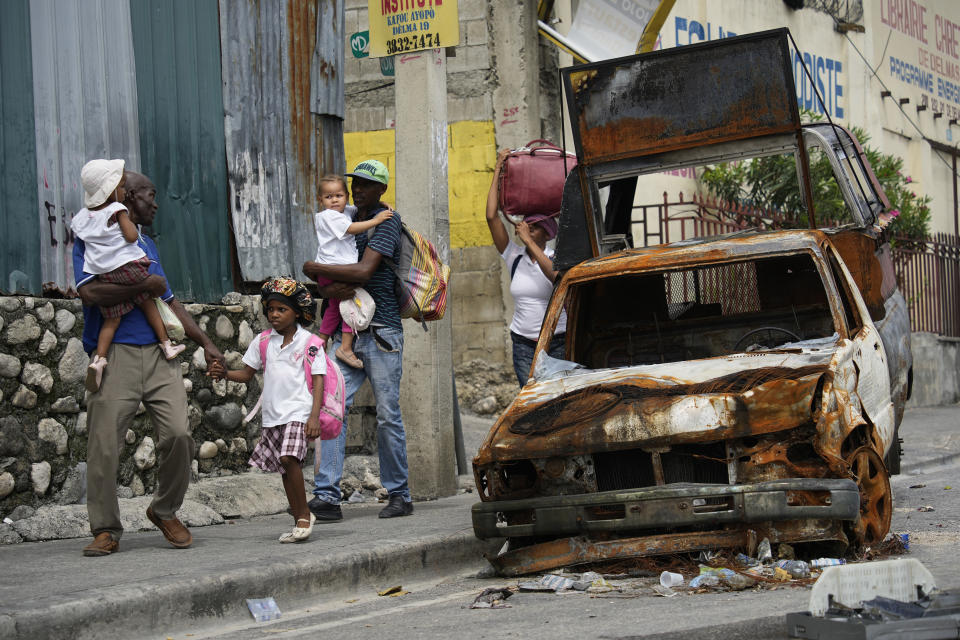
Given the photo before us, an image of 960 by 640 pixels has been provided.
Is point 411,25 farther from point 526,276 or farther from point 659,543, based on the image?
point 659,543

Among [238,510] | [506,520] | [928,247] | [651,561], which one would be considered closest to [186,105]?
[238,510]

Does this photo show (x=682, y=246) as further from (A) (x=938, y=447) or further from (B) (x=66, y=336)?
(A) (x=938, y=447)

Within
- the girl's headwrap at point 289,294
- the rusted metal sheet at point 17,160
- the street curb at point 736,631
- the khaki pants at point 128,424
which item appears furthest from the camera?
the rusted metal sheet at point 17,160

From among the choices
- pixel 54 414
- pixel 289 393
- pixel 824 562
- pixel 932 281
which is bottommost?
pixel 824 562

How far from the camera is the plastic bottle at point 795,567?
579 cm

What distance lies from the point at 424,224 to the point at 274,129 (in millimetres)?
1620

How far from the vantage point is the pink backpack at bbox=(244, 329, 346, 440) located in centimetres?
720

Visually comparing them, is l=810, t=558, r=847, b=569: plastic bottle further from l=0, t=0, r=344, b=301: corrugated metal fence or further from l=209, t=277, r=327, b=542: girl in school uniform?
l=0, t=0, r=344, b=301: corrugated metal fence

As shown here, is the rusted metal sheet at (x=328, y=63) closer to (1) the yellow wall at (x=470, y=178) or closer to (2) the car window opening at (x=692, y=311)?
(2) the car window opening at (x=692, y=311)

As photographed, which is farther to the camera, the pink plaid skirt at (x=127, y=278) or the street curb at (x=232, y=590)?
the pink plaid skirt at (x=127, y=278)

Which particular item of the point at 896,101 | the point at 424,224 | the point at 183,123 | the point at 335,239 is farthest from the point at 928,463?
the point at 896,101

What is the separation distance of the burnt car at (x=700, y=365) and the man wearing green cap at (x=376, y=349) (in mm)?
1141

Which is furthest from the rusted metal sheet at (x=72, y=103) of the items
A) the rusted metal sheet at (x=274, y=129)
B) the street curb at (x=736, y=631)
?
the street curb at (x=736, y=631)

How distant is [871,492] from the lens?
6301mm
